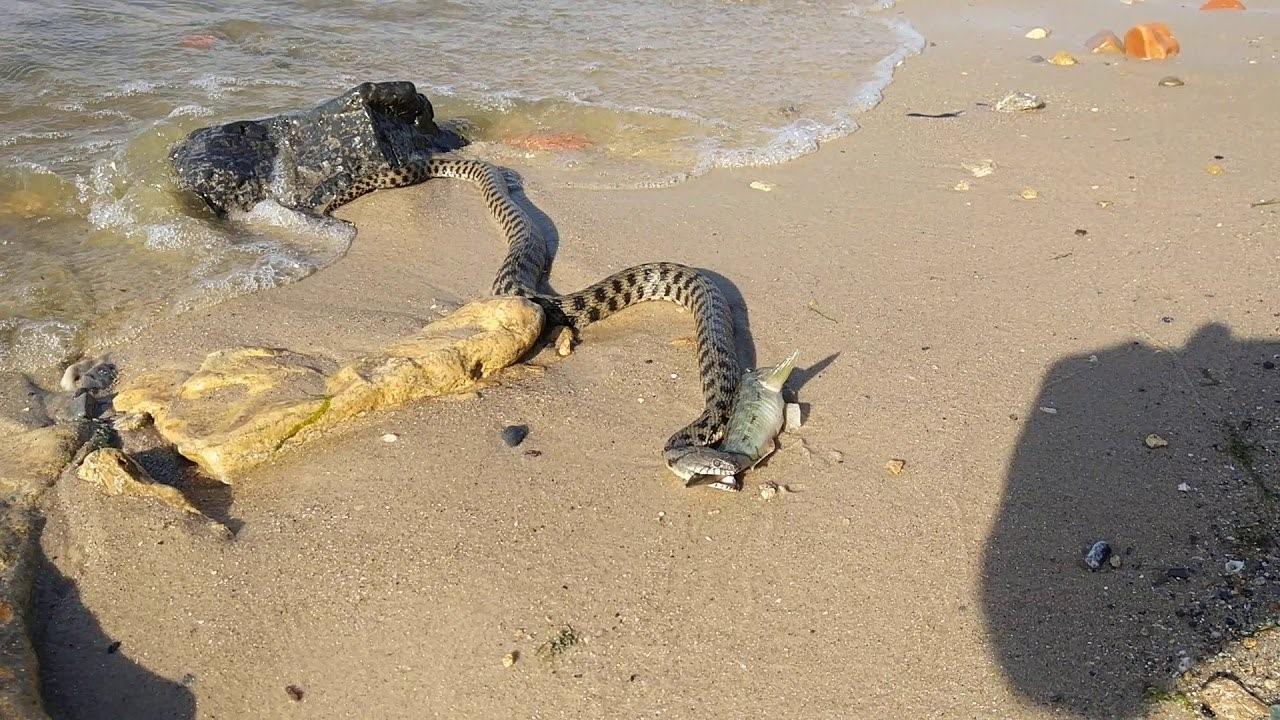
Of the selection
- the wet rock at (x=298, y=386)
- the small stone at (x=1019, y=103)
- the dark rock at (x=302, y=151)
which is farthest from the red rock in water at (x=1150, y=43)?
the wet rock at (x=298, y=386)

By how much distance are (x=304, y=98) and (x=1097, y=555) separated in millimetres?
10074

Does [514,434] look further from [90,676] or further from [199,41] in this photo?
[199,41]

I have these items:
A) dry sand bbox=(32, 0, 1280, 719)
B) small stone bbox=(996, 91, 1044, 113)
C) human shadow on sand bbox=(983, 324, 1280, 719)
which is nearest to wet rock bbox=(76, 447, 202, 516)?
dry sand bbox=(32, 0, 1280, 719)

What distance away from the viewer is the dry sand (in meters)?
3.70

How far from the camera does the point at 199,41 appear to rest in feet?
40.8

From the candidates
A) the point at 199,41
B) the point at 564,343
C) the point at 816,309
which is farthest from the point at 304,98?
the point at 816,309

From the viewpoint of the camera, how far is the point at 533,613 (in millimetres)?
4004

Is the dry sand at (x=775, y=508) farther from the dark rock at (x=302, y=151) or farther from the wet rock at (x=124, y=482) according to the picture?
the dark rock at (x=302, y=151)

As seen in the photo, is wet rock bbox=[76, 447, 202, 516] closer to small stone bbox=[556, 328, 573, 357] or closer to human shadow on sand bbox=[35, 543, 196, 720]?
human shadow on sand bbox=[35, 543, 196, 720]

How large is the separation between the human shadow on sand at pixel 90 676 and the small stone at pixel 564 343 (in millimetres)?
2923

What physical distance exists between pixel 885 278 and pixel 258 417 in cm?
423

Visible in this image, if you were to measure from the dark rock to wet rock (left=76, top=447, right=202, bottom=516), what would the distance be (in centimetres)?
431

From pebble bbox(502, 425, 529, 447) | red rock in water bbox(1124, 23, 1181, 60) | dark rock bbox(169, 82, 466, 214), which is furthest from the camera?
red rock in water bbox(1124, 23, 1181, 60)

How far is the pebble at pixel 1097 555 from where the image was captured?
4.05 m
